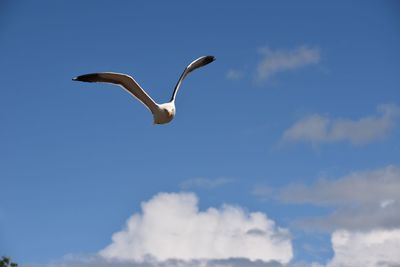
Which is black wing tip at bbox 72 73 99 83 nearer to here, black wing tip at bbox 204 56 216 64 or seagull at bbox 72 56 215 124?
seagull at bbox 72 56 215 124

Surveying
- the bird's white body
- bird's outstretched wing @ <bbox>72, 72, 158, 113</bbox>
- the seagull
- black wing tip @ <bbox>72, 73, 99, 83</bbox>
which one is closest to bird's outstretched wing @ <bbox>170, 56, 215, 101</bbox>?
the seagull

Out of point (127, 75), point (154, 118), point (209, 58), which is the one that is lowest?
point (154, 118)

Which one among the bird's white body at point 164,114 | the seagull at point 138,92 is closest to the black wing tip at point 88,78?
the seagull at point 138,92

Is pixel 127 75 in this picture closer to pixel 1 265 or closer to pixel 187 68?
pixel 187 68

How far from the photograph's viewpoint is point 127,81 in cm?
2675

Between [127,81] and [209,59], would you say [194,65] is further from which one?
[127,81]

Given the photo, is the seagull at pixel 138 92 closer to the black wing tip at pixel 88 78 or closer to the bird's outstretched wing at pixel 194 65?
the black wing tip at pixel 88 78

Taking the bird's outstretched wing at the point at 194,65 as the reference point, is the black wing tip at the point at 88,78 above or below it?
below

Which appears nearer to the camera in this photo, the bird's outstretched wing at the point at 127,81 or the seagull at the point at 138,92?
the seagull at the point at 138,92

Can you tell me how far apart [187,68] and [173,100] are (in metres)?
2.79

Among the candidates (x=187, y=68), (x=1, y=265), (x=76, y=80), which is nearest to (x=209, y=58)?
(x=187, y=68)

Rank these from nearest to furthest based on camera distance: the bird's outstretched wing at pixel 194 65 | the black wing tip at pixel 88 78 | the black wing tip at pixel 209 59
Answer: the black wing tip at pixel 88 78 < the bird's outstretched wing at pixel 194 65 < the black wing tip at pixel 209 59

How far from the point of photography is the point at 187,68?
29219 mm

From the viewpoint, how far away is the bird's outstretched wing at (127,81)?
1040 inches
